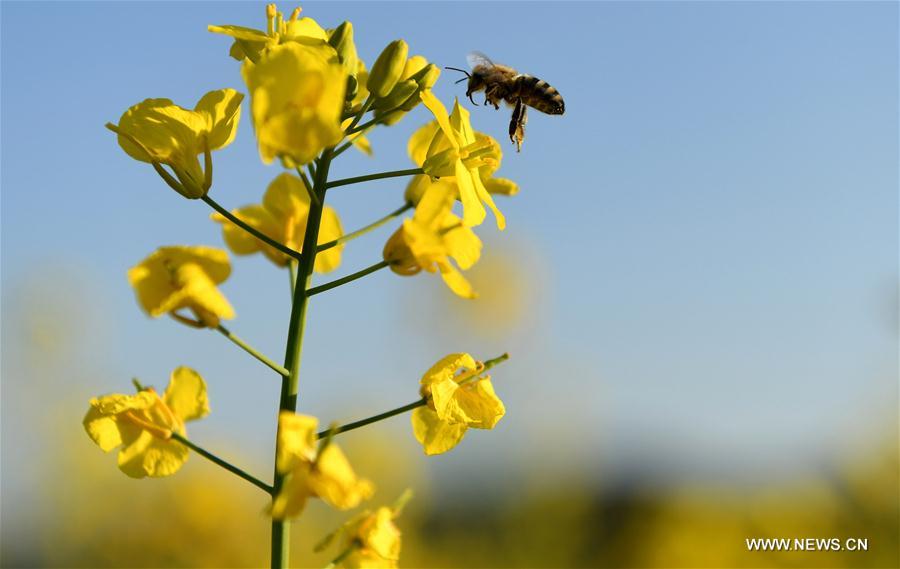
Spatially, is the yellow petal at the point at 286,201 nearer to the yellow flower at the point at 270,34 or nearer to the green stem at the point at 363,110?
the green stem at the point at 363,110

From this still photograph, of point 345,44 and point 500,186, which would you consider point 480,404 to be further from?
point 345,44

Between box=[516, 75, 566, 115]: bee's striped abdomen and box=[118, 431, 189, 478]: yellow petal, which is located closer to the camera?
box=[118, 431, 189, 478]: yellow petal

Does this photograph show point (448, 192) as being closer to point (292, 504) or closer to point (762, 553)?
point (292, 504)

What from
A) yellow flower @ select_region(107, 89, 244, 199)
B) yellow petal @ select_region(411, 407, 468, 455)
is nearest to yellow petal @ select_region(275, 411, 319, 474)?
yellow petal @ select_region(411, 407, 468, 455)

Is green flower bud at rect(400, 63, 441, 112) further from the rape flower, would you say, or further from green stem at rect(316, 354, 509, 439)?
the rape flower

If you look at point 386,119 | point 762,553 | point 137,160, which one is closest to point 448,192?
point 386,119

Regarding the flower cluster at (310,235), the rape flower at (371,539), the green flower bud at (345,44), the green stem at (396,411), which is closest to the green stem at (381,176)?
the flower cluster at (310,235)
